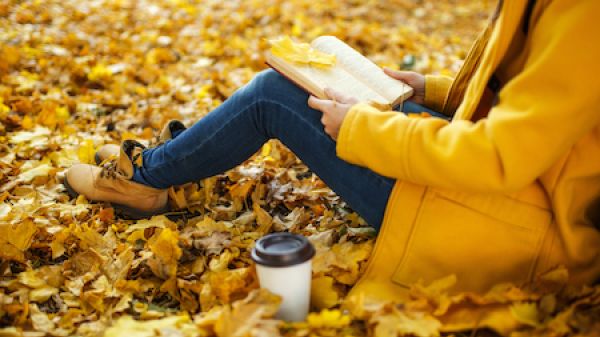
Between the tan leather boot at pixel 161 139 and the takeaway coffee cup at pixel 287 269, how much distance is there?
0.83 meters

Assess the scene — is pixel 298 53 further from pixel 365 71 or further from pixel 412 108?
pixel 412 108

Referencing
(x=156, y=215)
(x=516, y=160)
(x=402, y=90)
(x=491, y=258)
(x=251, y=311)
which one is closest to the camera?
(x=516, y=160)

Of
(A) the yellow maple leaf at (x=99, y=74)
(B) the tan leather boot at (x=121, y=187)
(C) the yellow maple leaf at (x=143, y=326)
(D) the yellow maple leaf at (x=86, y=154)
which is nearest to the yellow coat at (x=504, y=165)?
(C) the yellow maple leaf at (x=143, y=326)

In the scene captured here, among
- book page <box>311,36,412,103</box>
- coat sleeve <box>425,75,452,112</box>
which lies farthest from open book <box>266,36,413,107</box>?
coat sleeve <box>425,75,452,112</box>

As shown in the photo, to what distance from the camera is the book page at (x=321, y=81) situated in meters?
1.67

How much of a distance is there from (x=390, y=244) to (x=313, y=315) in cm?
30

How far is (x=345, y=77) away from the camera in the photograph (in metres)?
1.80

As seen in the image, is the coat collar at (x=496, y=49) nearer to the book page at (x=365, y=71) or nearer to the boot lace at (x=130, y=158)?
the book page at (x=365, y=71)

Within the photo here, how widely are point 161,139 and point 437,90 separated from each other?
98cm

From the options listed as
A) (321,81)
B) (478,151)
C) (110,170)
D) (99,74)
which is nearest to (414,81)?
(321,81)

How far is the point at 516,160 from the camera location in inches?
51.9

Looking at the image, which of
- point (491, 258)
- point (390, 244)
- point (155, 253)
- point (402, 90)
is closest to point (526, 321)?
point (491, 258)

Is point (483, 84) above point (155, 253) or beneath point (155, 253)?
above

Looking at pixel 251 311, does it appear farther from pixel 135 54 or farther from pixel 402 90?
pixel 135 54
